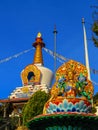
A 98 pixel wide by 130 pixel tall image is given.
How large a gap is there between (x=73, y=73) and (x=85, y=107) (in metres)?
1.90

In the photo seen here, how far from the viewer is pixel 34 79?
192 feet

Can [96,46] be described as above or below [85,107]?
above

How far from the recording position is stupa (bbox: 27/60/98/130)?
12875mm

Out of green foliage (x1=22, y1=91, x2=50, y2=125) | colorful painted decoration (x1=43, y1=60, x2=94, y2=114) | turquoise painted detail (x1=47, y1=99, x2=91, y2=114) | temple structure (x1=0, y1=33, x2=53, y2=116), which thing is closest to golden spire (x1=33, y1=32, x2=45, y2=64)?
temple structure (x1=0, y1=33, x2=53, y2=116)

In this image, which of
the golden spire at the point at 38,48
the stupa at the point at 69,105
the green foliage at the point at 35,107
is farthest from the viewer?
the golden spire at the point at 38,48

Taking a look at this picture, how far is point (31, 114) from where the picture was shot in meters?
27.1

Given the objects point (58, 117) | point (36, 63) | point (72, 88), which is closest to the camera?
point (58, 117)

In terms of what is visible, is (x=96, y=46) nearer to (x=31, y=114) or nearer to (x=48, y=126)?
(x=48, y=126)

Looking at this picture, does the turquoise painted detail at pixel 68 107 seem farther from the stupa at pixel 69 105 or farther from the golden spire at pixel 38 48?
the golden spire at pixel 38 48

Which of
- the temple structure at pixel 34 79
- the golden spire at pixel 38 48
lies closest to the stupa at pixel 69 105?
the temple structure at pixel 34 79

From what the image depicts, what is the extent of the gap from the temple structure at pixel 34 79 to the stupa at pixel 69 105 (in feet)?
109

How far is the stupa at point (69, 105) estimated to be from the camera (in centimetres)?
1288

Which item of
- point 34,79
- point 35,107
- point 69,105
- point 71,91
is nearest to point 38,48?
point 34,79

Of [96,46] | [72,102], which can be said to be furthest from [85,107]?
[96,46]
